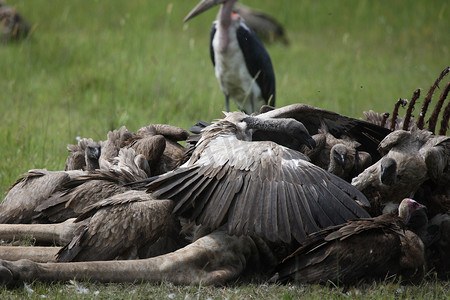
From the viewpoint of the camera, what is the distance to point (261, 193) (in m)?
3.53

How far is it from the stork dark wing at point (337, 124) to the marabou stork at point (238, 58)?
370cm

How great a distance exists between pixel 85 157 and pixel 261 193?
166 centimetres

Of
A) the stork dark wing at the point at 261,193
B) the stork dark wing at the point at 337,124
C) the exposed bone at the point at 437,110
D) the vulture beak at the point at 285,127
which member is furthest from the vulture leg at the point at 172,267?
the exposed bone at the point at 437,110

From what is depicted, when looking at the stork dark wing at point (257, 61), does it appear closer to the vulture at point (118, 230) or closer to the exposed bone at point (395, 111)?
the exposed bone at point (395, 111)

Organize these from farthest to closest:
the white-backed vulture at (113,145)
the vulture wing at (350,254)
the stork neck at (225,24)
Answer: the stork neck at (225,24), the white-backed vulture at (113,145), the vulture wing at (350,254)

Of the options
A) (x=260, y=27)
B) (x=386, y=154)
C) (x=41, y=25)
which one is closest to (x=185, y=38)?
(x=260, y=27)

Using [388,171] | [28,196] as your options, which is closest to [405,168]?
[388,171]

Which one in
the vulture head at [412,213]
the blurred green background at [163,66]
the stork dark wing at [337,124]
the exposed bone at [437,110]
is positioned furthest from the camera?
the blurred green background at [163,66]

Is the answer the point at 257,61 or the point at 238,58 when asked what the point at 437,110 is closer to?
the point at 257,61

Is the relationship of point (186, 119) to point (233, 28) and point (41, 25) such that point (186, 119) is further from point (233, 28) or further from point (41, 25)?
point (41, 25)

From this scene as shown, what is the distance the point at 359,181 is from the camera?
398 centimetres

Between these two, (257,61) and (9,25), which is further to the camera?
(9,25)

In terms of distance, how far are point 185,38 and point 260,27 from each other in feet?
5.59

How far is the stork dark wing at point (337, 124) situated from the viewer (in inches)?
183
